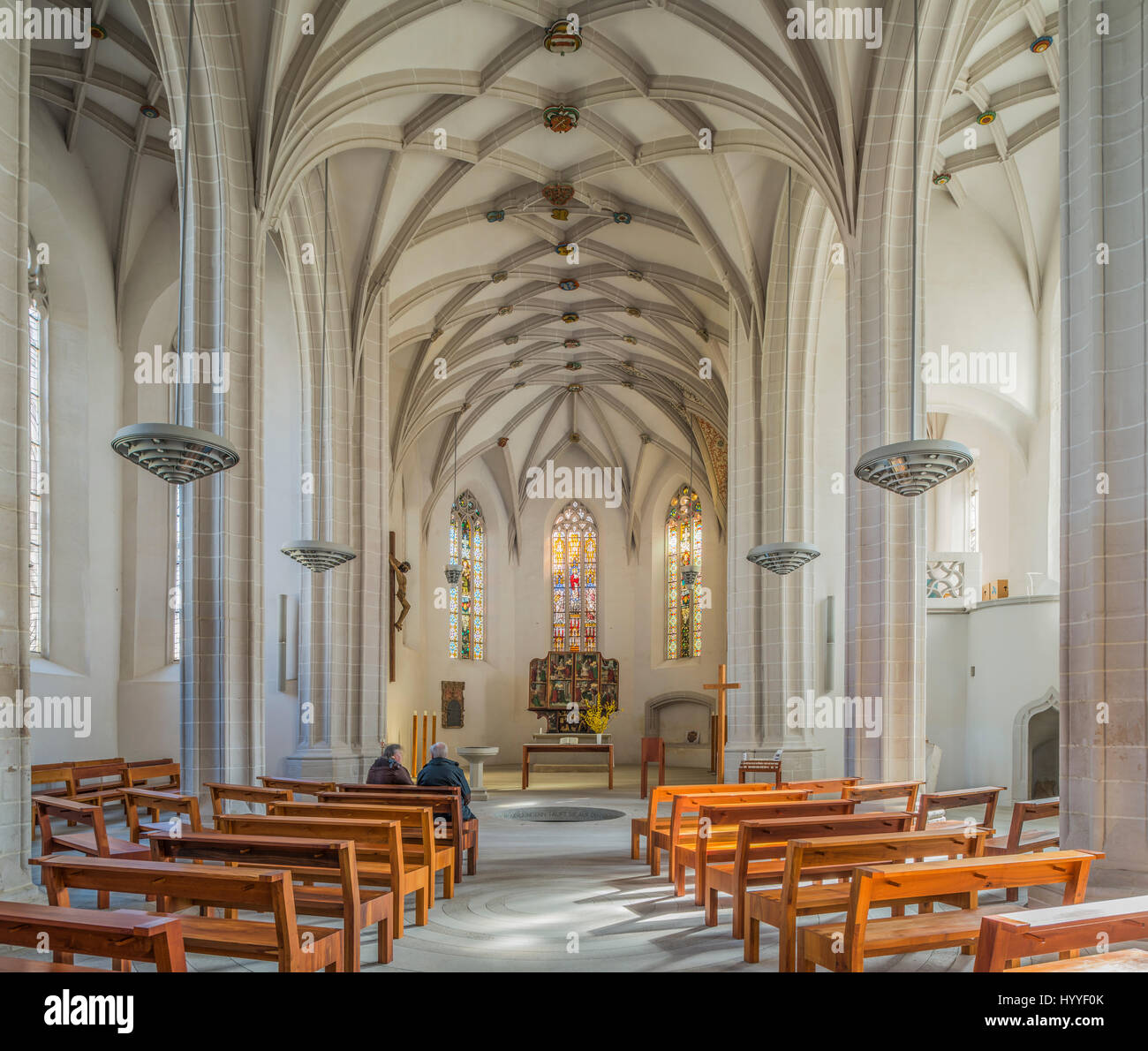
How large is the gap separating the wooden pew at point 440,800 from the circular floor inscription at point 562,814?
469 cm

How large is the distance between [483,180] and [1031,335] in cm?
920

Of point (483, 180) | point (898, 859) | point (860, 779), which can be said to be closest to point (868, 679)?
point (860, 779)

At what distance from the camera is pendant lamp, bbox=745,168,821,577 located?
1174cm

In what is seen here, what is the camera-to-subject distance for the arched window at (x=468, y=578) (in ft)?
90.7

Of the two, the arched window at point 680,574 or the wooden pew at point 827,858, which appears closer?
the wooden pew at point 827,858

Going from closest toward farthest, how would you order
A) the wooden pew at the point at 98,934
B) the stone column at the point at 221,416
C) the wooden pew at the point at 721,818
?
the wooden pew at the point at 98,934, the wooden pew at the point at 721,818, the stone column at the point at 221,416

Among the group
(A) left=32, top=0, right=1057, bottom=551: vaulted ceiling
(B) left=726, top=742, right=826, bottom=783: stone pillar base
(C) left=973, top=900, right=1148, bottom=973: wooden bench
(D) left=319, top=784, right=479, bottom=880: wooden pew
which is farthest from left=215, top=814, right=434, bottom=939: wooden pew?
(B) left=726, top=742, right=826, bottom=783: stone pillar base

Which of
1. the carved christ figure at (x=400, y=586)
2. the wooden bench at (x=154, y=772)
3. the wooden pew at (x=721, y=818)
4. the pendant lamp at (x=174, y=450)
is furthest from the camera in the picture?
the carved christ figure at (x=400, y=586)

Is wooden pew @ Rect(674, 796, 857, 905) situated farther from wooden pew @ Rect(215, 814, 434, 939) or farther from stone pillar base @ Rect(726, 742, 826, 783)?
stone pillar base @ Rect(726, 742, 826, 783)

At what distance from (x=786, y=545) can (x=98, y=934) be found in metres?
9.32

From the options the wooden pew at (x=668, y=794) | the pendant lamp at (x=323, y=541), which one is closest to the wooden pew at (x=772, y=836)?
the wooden pew at (x=668, y=794)

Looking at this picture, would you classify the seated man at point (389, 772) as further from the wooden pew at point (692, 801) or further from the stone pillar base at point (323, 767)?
the stone pillar base at point (323, 767)

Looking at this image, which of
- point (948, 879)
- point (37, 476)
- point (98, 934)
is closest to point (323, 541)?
point (37, 476)
